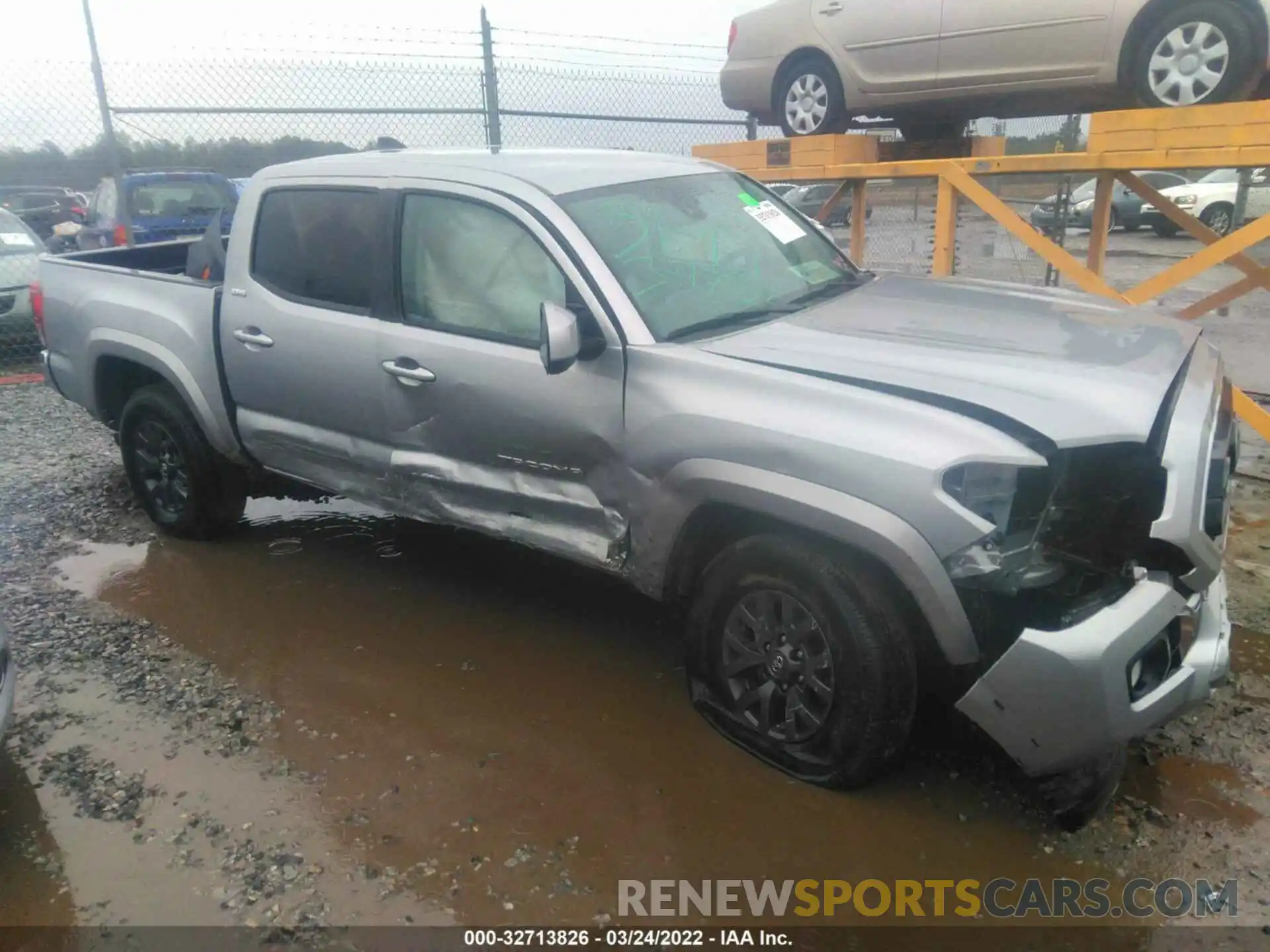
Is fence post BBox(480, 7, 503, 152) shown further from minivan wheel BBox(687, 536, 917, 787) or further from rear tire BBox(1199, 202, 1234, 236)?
rear tire BBox(1199, 202, 1234, 236)

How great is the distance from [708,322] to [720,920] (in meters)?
1.80

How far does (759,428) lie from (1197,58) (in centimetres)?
387

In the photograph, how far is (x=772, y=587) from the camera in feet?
9.39

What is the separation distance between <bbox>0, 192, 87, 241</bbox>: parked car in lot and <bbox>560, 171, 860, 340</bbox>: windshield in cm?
1265

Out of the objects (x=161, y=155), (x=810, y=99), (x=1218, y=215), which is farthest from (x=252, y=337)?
(x=1218, y=215)

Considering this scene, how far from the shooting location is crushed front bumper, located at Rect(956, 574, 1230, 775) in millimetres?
2363

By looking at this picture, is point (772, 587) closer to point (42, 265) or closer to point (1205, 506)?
point (1205, 506)

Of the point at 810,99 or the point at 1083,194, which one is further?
the point at 1083,194

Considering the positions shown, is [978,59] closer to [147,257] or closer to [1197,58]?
[1197,58]

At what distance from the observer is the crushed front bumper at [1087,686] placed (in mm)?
2363

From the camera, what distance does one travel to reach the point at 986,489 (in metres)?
2.50

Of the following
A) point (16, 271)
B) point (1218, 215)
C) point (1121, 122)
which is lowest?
point (1218, 215)

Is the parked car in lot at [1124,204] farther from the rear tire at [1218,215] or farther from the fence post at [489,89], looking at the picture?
the fence post at [489,89]

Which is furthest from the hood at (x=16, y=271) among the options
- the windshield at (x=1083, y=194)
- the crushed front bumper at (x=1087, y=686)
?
the windshield at (x=1083, y=194)
